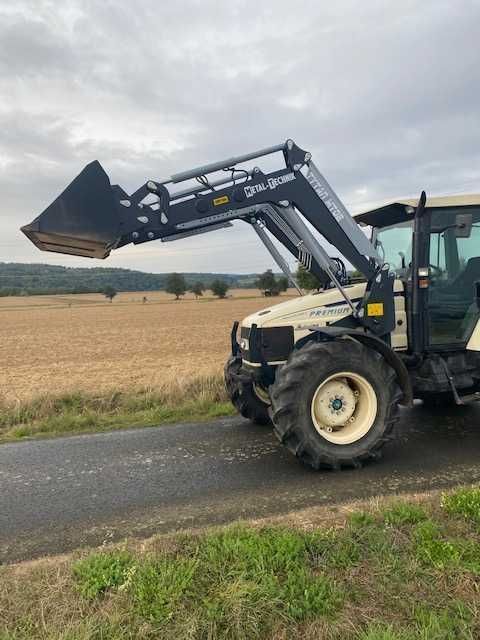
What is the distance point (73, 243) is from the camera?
4.70 metres

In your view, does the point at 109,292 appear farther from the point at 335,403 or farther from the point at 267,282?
the point at 335,403

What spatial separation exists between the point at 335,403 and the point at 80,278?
5459 inches

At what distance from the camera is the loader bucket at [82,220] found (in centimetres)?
452

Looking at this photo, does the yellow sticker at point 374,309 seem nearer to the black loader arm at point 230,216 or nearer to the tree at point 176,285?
the black loader arm at point 230,216

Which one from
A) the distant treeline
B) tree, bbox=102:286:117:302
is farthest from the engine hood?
the distant treeline

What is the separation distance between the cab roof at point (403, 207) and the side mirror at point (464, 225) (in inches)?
9.6

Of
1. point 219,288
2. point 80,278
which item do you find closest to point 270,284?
point 219,288

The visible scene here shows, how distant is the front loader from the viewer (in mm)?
4695

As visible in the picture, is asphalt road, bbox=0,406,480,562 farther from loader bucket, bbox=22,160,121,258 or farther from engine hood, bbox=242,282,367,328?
loader bucket, bbox=22,160,121,258

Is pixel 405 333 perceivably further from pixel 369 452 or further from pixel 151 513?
pixel 151 513

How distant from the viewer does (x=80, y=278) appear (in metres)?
136

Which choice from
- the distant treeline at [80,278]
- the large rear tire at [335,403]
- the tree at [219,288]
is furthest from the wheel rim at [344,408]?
the distant treeline at [80,278]

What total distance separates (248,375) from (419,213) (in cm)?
258

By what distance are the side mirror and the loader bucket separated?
3.49 m
